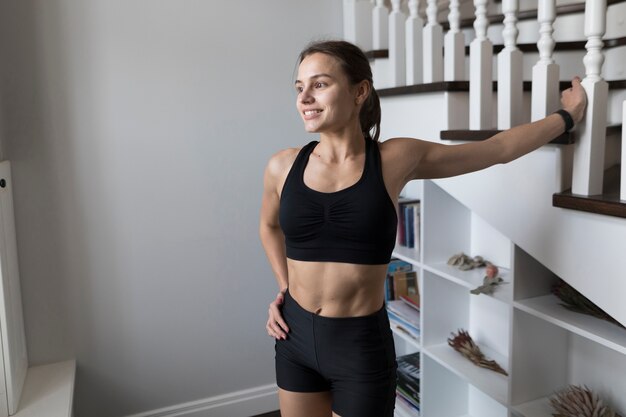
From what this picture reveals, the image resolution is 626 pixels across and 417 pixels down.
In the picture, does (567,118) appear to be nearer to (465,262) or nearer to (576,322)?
(576,322)

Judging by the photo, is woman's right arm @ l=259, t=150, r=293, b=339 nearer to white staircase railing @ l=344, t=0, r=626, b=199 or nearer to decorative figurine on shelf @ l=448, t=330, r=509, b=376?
white staircase railing @ l=344, t=0, r=626, b=199

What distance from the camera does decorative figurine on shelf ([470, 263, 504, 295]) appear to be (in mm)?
2074

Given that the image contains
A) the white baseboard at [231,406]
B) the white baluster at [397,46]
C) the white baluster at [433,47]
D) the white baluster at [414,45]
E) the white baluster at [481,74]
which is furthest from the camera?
the white baseboard at [231,406]

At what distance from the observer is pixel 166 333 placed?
2637 mm

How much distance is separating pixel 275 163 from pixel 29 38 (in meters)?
1.31

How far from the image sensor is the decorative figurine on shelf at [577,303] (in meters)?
1.74

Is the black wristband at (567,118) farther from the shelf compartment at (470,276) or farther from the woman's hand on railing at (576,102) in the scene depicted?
the shelf compartment at (470,276)

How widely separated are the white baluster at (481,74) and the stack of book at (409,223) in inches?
29.1

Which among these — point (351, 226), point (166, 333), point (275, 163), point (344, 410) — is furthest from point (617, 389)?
point (166, 333)

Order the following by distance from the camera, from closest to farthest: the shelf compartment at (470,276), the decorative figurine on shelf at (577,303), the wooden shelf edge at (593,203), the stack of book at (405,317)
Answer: the wooden shelf edge at (593,203) → the decorative figurine on shelf at (577,303) → the shelf compartment at (470,276) → the stack of book at (405,317)

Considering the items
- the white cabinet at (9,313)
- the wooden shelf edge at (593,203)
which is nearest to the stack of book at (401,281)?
the wooden shelf edge at (593,203)

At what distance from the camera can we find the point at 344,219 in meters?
1.43

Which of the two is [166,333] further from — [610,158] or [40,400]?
[610,158]

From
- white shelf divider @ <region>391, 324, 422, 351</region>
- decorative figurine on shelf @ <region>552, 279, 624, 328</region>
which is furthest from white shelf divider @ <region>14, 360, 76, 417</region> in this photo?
decorative figurine on shelf @ <region>552, 279, 624, 328</region>
